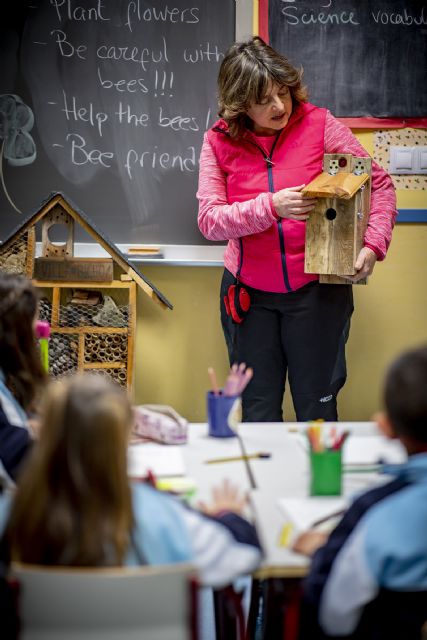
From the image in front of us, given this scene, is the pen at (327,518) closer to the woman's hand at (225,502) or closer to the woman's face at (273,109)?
the woman's hand at (225,502)

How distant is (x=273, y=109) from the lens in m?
2.86

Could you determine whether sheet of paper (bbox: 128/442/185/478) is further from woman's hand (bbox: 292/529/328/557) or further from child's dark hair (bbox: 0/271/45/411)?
woman's hand (bbox: 292/529/328/557)

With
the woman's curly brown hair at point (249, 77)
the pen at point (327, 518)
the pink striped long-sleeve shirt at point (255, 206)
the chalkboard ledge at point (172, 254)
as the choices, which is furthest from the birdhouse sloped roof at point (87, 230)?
the pen at point (327, 518)

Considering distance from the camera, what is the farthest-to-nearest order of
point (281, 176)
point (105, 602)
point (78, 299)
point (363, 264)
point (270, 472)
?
point (78, 299), point (281, 176), point (363, 264), point (270, 472), point (105, 602)

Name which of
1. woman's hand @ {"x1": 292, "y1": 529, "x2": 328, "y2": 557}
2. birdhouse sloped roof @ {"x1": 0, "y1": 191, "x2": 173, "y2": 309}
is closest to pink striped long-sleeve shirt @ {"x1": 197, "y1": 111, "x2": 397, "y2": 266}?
birdhouse sloped roof @ {"x1": 0, "y1": 191, "x2": 173, "y2": 309}

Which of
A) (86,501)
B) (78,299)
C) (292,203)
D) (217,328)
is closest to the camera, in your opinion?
(86,501)

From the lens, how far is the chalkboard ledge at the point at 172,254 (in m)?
3.49

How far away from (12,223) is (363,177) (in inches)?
60.9

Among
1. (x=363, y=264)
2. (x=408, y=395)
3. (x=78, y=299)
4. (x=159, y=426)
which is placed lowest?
(x=159, y=426)

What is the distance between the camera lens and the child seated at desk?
1.25 meters

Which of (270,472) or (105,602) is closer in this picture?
(105,602)

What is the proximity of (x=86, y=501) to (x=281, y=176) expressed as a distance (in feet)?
6.36

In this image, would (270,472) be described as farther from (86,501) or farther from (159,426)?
(86,501)

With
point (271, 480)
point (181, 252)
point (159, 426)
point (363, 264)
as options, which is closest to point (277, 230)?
point (363, 264)
